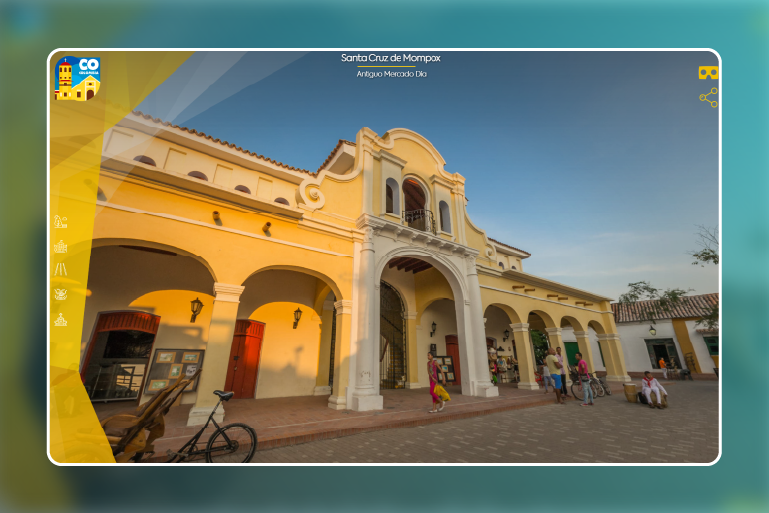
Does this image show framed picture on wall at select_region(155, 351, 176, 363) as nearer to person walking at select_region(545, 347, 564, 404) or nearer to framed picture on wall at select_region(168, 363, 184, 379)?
framed picture on wall at select_region(168, 363, 184, 379)

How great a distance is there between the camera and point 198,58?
2764 mm

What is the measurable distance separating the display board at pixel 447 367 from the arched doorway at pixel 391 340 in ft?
6.04

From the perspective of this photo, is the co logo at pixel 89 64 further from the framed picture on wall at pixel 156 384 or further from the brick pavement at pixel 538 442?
the framed picture on wall at pixel 156 384

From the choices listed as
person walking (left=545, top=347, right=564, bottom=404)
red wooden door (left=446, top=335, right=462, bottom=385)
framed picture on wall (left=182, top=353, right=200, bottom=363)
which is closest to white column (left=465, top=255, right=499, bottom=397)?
person walking (left=545, top=347, right=564, bottom=404)

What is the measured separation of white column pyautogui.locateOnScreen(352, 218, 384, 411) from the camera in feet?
21.1

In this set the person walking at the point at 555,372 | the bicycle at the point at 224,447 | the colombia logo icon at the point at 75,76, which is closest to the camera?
the colombia logo icon at the point at 75,76

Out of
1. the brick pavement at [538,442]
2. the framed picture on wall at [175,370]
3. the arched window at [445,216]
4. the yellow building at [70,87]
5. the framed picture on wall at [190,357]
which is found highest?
the arched window at [445,216]

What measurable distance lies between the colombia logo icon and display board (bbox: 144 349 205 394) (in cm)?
632

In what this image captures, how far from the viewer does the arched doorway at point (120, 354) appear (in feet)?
21.2

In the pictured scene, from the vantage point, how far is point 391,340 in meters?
11.4

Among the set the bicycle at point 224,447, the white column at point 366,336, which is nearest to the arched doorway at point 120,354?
the bicycle at point 224,447
